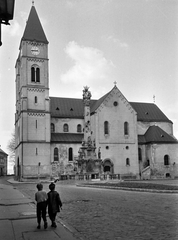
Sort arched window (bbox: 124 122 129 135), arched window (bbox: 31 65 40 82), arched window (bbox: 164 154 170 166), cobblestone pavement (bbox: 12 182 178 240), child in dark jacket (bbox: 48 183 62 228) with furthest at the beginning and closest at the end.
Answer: arched window (bbox: 164 154 170 166) → arched window (bbox: 124 122 129 135) → arched window (bbox: 31 65 40 82) → child in dark jacket (bbox: 48 183 62 228) → cobblestone pavement (bbox: 12 182 178 240)

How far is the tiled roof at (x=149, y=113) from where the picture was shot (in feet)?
238

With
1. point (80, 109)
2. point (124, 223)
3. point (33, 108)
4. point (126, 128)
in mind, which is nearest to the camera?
point (124, 223)

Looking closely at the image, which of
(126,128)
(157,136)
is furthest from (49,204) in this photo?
(157,136)

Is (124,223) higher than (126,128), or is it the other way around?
(126,128)

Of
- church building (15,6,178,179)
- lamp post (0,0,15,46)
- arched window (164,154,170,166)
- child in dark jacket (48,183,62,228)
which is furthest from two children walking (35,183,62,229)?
arched window (164,154,170,166)

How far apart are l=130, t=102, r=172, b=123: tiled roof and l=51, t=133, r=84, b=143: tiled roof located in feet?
47.3

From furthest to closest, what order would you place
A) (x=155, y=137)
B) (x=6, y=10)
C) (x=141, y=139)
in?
1. (x=141, y=139)
2. (x=155, y=137)
3. (x=6, y=10)

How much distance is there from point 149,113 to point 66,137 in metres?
20.6

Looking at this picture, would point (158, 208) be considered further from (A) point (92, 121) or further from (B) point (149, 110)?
(B) point (149, 110)

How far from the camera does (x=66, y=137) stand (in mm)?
64750

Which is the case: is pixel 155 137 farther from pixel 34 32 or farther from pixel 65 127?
pixel 34 32

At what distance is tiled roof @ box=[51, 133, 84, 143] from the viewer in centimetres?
6327

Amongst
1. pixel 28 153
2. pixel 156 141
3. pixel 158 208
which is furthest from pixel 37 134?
pixel 158 208

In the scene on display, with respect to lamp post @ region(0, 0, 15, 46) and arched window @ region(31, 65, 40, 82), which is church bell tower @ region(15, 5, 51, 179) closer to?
arched window @ region(31, 65, 40, 82)
